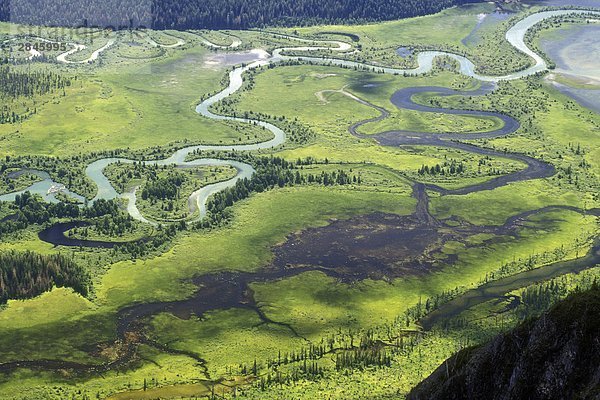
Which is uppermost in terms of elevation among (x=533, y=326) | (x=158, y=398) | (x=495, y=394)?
(x=533, y=326)

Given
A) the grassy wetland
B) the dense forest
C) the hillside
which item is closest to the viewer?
the hillside

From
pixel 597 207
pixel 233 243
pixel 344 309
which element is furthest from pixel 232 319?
pixel 597 207

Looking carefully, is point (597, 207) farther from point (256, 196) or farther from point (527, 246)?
point (256, 196)

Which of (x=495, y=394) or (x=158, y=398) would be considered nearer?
(x=495, y=394)

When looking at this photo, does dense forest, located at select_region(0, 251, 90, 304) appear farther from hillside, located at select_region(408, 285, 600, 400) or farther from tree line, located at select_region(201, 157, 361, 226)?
hillside, located at select_region(408, 285, 600, 400)

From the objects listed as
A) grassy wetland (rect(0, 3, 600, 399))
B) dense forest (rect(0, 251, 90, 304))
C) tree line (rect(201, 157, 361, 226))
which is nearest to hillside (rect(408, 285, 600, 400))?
grassy wetland (rect(0, 3, 600, 399))

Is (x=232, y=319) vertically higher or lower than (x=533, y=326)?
lower
